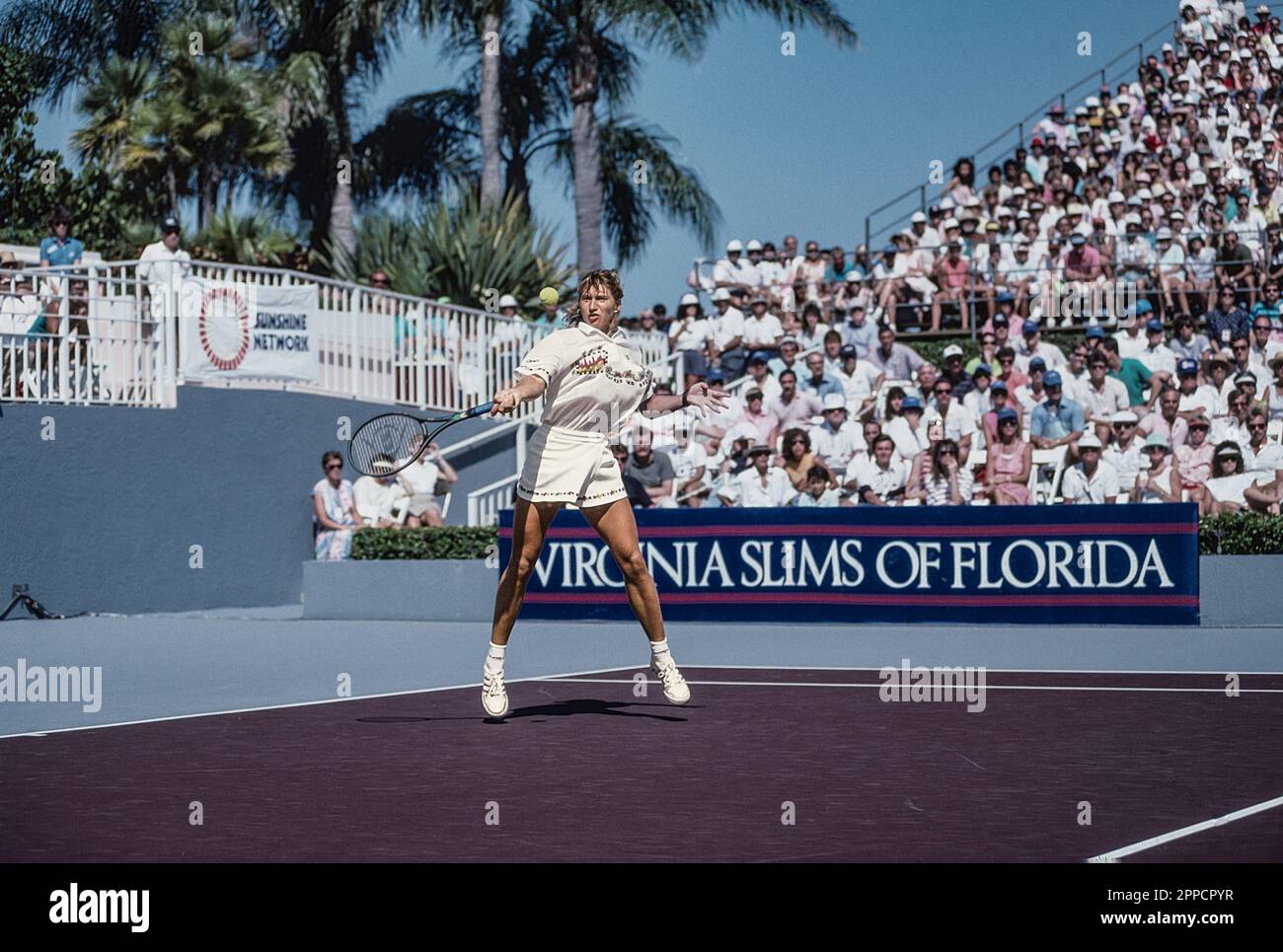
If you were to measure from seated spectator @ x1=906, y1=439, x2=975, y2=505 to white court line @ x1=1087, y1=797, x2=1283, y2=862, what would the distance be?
435 inches

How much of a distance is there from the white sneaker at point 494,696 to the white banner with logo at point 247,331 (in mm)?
11982

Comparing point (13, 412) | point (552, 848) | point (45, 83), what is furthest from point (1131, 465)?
point (45, 83)

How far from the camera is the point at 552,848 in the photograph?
6.88 metres

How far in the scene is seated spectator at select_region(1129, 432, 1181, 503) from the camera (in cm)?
1862

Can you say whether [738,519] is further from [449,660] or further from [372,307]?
[372,307]

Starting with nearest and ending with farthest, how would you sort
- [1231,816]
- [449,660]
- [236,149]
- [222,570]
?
1. [1231,816]
2. [449,660]
3. [222,570]
4. [236,149]

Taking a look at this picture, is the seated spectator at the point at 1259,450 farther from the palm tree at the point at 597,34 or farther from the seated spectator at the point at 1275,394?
the palm tree at the point at 597,34

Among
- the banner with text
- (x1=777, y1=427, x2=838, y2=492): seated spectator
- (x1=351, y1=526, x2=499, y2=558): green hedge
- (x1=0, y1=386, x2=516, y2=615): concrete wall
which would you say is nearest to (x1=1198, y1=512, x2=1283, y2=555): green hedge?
the banner with text

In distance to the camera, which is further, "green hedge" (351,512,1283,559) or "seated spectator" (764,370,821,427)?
"seated spectator" (764,370,821,427)

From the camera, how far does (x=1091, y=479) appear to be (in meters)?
18.8

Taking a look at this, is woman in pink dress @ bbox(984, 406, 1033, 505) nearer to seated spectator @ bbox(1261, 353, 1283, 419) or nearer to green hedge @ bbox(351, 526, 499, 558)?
seated spectator @ bbox(1261, 353, 1283, 419)

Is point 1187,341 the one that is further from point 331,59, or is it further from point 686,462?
point 331,59
